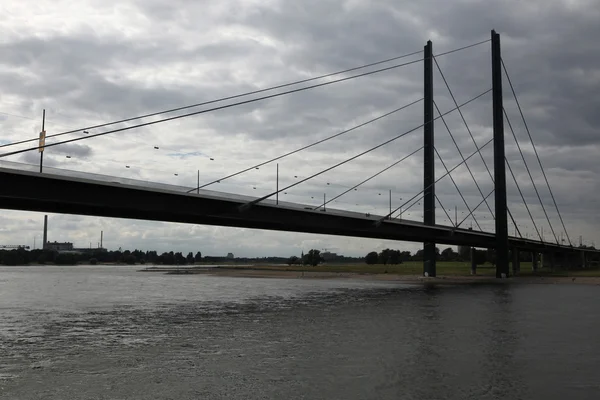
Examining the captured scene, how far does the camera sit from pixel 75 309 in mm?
40250

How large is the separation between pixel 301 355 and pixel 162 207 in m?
25.6

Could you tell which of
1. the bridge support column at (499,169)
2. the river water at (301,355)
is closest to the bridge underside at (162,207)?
the river water at (301,355)

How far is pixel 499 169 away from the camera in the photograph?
89875mm

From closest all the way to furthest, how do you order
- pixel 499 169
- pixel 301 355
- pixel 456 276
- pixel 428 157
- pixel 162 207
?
pixel 301 355, pixel 162 207, pixel 428 157, pixel 499 169, pixel 456 276

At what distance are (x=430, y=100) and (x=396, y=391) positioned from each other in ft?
267

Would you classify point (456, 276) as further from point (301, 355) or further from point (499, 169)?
point (301, 355)

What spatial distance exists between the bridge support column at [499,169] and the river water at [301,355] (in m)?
54.2

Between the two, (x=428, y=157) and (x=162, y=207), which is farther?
(x=428, y=157)

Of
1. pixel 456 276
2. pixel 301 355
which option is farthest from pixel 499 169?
pixel 301 355

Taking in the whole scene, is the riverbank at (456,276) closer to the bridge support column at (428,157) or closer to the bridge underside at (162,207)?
the bridge support column at (428,157)

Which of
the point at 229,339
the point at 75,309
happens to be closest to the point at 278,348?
the point at 229,339

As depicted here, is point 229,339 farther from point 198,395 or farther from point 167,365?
point 198,395

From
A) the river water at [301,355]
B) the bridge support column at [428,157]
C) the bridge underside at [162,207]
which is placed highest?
the bridge support column at [428,157]

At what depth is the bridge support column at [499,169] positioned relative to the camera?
A: 3524 inches
